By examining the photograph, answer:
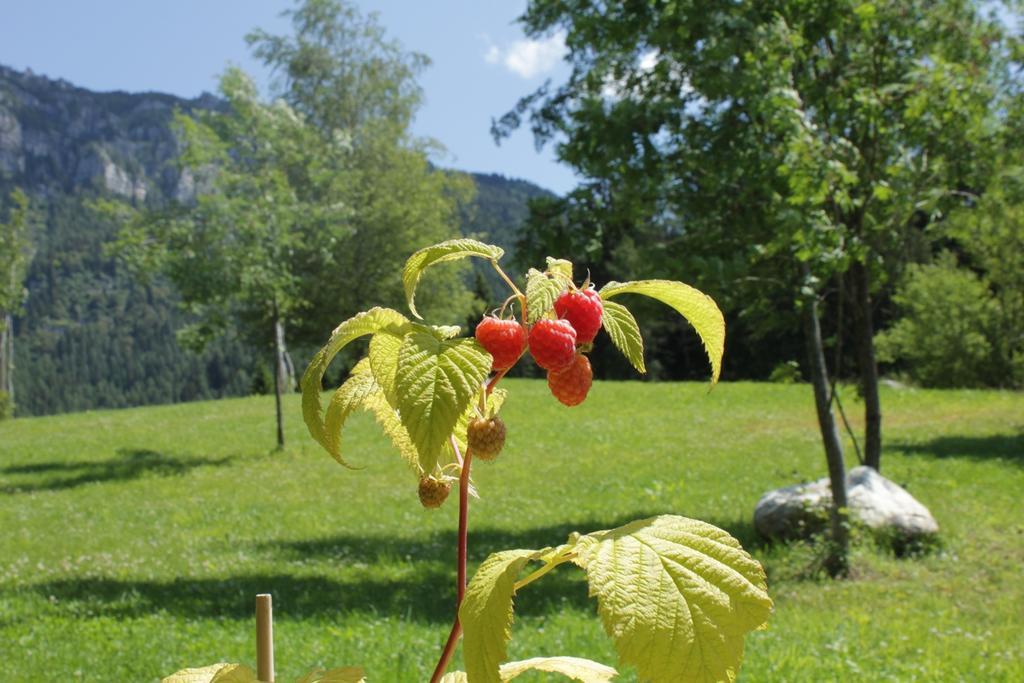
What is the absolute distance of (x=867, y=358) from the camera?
916cm

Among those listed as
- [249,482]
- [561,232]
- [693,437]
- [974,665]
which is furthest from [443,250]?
[693,437]

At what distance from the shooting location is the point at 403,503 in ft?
39.7

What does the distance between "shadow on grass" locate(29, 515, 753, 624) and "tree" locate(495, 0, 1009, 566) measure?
2708 mm

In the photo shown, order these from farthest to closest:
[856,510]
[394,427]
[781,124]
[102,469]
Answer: [102,469]
[856,510]
[781,124]
[394,427]

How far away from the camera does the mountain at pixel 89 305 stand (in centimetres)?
12581

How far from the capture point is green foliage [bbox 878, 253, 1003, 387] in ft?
86.5

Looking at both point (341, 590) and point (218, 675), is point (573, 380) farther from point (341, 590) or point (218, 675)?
point (341, 590)

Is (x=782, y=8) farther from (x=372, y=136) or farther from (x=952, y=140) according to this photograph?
(x=372, y=136)

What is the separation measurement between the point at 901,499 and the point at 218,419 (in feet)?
57.0

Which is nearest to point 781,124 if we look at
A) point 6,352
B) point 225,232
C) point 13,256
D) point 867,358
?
point 867,358

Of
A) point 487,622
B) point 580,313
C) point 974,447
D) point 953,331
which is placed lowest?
point 974,447

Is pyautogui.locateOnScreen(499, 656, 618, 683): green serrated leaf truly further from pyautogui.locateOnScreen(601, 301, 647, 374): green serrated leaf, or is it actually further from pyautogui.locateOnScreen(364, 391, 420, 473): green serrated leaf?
pyautogui.locateOnScreen(601, 301, 647, 374): green serrated leaf

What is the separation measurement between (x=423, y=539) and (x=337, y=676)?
886 cm

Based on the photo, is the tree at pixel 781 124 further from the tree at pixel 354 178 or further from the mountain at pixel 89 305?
the mountain at pixel 89 305
